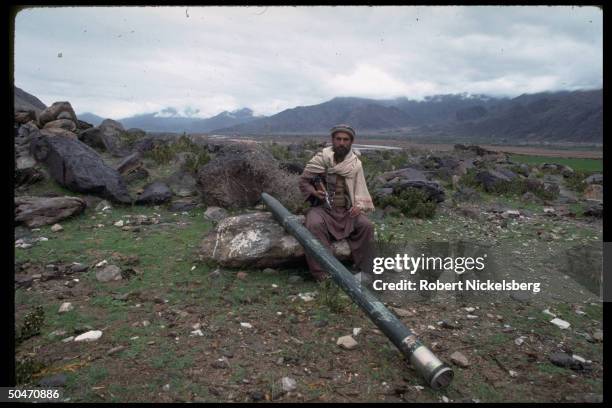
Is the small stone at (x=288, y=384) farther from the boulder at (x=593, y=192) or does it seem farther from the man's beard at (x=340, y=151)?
the boulder at (x=593, y=192)

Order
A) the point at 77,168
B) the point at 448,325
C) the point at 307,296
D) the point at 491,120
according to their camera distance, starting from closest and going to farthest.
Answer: the point at 448,325 → the point at 307,296 → the point at 77,168 → the point at 491,120

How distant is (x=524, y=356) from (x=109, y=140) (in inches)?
516

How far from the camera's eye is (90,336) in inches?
130

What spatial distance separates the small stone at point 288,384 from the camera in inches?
106

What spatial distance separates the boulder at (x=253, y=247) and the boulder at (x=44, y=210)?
329cm

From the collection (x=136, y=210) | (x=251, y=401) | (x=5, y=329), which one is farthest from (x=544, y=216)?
(x=5, y=329)

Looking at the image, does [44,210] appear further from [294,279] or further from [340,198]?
[340,198]

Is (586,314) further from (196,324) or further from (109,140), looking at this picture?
(109,140)

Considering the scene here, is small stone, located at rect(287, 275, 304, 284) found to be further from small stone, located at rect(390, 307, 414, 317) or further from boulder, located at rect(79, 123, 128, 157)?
boulder, located at rect(79, 123, 128, 157)

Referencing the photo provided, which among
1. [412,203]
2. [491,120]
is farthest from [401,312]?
[491,120]

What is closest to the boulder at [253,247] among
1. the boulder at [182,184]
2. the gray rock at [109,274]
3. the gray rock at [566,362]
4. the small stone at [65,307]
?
the gray rock at [109,274]

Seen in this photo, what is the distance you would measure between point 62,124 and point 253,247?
1125cm

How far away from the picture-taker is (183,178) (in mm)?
8938

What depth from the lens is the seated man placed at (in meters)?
4.93
